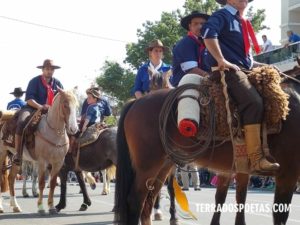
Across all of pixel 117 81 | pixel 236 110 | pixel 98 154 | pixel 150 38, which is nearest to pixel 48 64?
pixel 98 154

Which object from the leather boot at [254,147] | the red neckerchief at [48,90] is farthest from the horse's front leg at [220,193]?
the red neckerchief at [48,90]

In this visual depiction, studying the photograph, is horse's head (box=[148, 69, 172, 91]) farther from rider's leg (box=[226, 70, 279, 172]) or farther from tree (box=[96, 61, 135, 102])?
tree (box=[96, 61, 135, 102])

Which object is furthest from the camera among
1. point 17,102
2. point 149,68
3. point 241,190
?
point 17,102

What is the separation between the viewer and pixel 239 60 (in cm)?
762

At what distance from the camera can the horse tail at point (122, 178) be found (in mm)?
7631

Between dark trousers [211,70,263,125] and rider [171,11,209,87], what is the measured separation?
910mm

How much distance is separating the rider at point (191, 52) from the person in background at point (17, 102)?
9.65 metres

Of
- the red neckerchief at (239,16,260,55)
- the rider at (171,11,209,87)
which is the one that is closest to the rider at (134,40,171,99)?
the rider at (171,11,209,87)

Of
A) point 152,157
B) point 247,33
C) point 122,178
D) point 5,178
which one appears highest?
point 247,33

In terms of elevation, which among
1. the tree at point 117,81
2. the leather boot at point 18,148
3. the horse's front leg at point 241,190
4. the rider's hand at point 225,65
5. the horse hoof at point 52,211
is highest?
the tree at point 117,81

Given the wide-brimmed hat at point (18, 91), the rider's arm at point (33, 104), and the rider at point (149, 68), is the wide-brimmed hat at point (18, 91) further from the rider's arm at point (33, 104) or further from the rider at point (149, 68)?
the rider at point (149, 68)

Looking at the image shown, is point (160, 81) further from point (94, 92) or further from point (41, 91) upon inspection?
point (94, 92)

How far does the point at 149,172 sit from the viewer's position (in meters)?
7.61

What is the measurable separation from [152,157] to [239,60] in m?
1.62
